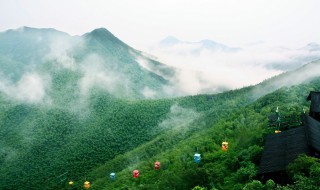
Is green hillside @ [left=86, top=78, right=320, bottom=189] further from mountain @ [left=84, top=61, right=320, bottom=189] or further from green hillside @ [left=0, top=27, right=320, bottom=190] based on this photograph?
green hillside @ [left=0, top=27, right=320, bottom=190]

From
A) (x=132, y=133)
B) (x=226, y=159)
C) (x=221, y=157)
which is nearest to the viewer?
(x=226, y=159)

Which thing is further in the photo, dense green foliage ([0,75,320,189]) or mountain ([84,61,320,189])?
dense green foliage ([0,75,320,189])

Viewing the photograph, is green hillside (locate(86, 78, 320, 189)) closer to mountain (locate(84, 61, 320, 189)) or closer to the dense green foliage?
mountain (locate(84, 61, 320, 189))

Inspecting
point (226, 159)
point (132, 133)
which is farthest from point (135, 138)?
point (226, 159)

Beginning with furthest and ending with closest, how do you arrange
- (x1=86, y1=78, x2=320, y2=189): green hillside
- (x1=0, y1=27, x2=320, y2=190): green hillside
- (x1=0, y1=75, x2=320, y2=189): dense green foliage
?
1. (x1=0, y1=75, x2=320, y2=189): dense green foliage
2. (x1=0, y1=27, x2=320, y2=190): green hillside
3. (x1=86, y1=78, x2=320, y2=189): green hillside

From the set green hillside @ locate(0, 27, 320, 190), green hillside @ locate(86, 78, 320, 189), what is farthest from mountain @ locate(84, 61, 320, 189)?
green hillside @ locate(0, 27, 320, 190)

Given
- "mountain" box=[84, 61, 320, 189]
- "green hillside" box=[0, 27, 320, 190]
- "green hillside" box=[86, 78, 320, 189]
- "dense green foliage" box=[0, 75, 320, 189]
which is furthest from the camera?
"dense green foliage" box=[0, 75, 320, 189]

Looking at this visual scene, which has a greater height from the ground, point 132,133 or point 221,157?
point 132,133

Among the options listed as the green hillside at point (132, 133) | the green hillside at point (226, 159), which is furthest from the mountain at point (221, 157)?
the green hillside at point (132, 133)

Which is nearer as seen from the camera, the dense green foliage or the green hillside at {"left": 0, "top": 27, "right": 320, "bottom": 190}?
the green hillside at {"left": 0, "top": 27, "right": 320, "bottom": 190}

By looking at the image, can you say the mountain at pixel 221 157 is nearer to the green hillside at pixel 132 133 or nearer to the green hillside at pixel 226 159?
the green hillside at pixel 226 159

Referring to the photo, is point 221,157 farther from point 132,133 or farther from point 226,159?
point 132,133
